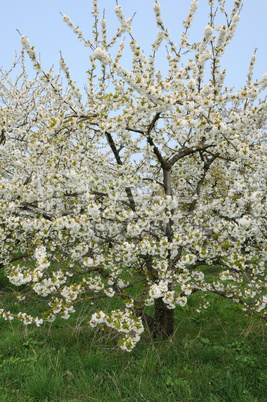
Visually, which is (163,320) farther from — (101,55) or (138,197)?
(101,55)

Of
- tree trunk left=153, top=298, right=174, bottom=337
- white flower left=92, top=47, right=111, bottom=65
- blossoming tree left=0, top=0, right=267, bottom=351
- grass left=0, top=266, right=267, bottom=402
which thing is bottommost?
grass left=0, top=266, right=267, bottom=402

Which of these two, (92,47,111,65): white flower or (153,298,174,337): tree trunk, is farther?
(153,298,174,337): tree trunk

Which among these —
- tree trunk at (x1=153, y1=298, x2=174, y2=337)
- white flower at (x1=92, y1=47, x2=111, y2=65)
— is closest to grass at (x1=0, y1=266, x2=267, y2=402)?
tree trunk at (x1=153, y1=298, x2=174, y2=337)

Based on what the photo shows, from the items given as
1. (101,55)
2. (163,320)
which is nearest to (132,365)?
(163,320)

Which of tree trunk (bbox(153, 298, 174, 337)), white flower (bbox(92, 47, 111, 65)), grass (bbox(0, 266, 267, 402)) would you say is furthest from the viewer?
tree trunk (bbox(153, 298, 174, 337))

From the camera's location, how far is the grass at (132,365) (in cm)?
328

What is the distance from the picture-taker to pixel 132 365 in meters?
3.81

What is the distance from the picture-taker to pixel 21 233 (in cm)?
586

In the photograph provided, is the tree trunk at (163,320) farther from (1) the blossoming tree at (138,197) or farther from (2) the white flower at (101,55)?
(2) the white flower at (101,55)

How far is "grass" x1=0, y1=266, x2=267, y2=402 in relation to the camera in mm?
3283

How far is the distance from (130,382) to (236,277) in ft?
6.54

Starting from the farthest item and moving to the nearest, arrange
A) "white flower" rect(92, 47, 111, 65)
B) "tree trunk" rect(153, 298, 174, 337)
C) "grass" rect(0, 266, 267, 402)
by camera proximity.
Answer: "tree trunk" rect(153, 298, 174, 337) → "white flower" rect(92, 47, 111, 65) → "grass" rect(0, 266, 267, 402)

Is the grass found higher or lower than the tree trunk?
lower

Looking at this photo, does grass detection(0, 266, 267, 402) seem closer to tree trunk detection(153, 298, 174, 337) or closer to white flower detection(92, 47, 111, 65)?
tree trunk detection(153, 298, 174, 337)
